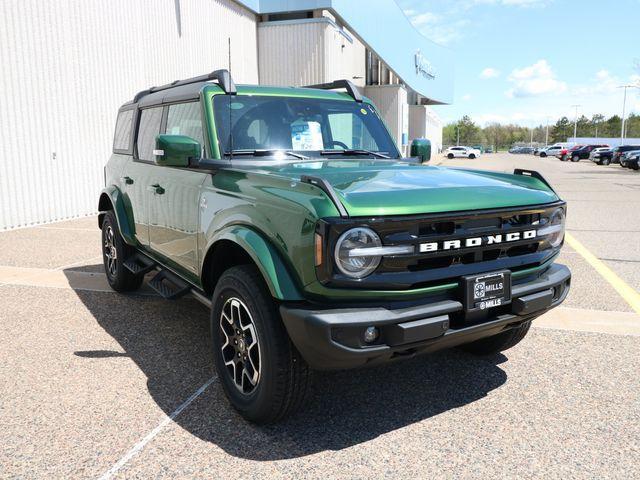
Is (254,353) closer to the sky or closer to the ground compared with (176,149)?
closer to the ground

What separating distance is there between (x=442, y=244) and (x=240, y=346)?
1274 mm

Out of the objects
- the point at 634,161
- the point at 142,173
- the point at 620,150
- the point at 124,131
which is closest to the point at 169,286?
the point at 142,173

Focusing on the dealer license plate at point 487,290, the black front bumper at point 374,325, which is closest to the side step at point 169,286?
the black front bumper at point 374,325

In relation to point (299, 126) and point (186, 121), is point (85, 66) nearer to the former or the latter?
point (186, 121)

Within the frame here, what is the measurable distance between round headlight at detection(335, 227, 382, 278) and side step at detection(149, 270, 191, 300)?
1.78 m

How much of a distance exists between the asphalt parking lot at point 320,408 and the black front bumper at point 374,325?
1.80 feet

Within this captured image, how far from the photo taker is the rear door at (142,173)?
4.77 m

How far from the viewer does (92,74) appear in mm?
12070

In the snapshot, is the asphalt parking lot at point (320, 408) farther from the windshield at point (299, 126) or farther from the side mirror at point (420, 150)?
the side mirror at point (420, 150)

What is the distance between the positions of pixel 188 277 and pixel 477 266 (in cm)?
213

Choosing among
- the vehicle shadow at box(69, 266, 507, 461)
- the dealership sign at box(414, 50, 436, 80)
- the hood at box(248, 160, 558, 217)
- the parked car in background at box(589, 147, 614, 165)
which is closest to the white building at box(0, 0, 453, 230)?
the vehicle shadow at box(69, 266, 507, 461)

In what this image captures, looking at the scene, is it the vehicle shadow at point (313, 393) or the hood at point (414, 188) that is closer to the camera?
the hood at point (414, 188)

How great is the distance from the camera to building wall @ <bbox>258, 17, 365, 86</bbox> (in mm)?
19938

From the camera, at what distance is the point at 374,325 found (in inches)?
99.3
